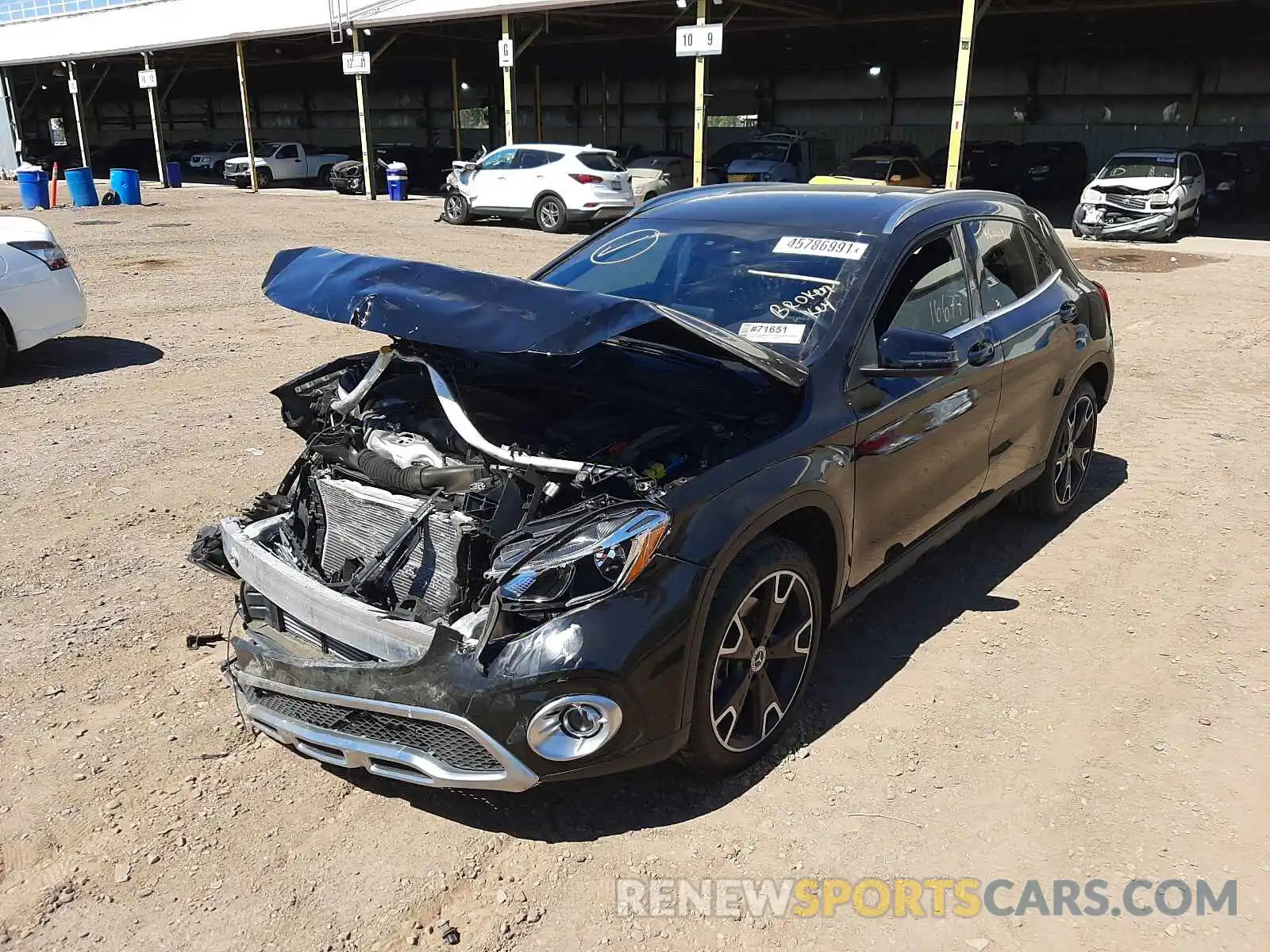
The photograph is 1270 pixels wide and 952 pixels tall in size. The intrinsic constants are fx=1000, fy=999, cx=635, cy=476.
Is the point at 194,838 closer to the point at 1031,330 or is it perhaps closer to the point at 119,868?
the point at 119,868

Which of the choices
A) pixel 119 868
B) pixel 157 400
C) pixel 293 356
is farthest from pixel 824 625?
pixel 293 356

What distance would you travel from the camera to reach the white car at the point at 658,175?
23.2 m

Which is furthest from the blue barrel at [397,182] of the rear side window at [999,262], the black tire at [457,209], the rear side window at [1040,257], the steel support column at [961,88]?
the rear side window at [999,262]

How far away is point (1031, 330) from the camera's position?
4.58 m

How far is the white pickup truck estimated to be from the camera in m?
33.8

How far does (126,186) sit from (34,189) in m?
2.21

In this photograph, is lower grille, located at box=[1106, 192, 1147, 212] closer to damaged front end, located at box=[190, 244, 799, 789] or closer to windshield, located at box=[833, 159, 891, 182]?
windshield, located at box=[833, 159, 891, 182]

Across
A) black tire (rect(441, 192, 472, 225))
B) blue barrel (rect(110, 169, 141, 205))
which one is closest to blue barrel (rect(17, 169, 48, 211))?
blue barrel (rect(110, 169, 141, 205))

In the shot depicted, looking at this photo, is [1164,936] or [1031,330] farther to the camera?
[1031,330]

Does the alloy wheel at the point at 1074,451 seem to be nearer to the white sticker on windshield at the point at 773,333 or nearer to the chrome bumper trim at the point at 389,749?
the white sticker on windshield at the point at 773,333

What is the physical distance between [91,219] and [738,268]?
22.2 metres

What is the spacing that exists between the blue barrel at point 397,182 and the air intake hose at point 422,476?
26355 millimetres

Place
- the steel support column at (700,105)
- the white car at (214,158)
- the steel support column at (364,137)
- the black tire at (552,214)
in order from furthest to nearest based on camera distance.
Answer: the white car at (214,158), the steel support column at (364,137), the black tire at (552,214), the steel support column at (700,105)

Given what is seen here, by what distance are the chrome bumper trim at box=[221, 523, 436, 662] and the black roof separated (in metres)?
2.23
